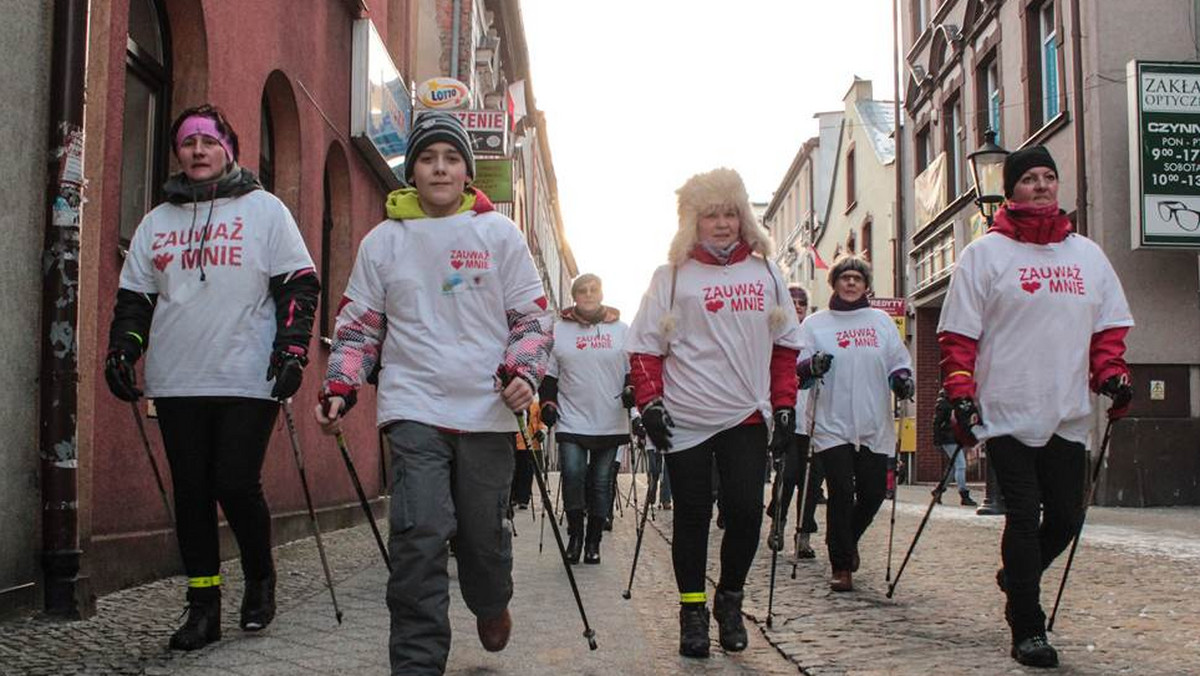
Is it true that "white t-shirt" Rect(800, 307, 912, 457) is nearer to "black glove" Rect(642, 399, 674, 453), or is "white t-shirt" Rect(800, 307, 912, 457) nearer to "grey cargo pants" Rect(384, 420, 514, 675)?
"black glove" Rect(642, 399, 674, 453)

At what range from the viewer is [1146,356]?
1612cm

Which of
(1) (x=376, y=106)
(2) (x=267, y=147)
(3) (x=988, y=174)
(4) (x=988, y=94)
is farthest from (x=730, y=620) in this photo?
(4) (x=988, y=94)

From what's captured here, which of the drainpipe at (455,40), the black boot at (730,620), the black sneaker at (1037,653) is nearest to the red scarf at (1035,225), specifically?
the black sneaker at (1037,653)

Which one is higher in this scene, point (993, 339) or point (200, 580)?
point (993, 339)

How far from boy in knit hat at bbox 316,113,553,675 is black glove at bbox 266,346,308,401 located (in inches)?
21.5

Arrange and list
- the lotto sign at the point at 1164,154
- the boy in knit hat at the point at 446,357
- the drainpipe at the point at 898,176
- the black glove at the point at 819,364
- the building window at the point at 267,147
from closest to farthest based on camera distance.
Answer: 1. the boy in knit hat at the point at 446,357
2. the black glove at the point at 819,364
3. the building window at the point at 267,147
4. the lotto sign at the point at 1164,154
5. the drainpipe at the point at 898,176

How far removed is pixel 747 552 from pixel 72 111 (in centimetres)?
352

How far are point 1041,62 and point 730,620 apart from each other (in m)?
16.3

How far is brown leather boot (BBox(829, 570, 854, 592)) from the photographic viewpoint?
695cm

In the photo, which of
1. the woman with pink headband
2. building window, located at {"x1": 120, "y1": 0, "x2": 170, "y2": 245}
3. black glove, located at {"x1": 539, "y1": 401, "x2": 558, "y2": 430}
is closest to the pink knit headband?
the woman with pink headband

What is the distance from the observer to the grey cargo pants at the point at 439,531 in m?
3.79

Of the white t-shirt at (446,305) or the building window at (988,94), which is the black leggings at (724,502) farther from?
the building window at (988,94)

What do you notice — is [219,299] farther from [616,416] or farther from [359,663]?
[616,416]

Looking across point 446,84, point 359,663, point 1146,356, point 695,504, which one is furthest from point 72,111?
point 1146,356
